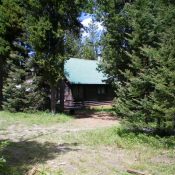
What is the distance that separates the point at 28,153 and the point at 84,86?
29.4 metres

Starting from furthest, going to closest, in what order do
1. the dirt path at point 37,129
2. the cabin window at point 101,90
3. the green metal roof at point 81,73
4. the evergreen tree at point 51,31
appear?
the cabin window at point 101,90, the green metal roof at point 81,73, the evergreen tree at point 51,31, the dirt path at point 37,129

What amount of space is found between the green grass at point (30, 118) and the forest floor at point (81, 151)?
5.67ft

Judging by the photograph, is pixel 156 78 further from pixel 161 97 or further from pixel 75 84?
pixel 75 84

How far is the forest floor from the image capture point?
12336mm

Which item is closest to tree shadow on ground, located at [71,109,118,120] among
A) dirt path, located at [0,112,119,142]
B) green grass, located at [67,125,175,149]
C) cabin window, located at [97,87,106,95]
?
dirt path, located at [0,112,119,142]

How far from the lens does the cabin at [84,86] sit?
41.8 meters

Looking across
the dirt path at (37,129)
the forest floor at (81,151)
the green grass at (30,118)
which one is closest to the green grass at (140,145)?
the forest floor at (81,151)

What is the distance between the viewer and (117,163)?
13.3m

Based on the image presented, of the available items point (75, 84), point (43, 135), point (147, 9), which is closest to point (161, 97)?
point (43, 135)

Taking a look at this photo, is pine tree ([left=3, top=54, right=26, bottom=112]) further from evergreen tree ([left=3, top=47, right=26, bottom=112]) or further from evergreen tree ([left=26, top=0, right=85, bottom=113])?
Answer: evergreen tree ([left=26, top=0, right=85, bottom=113])

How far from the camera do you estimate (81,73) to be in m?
44.4

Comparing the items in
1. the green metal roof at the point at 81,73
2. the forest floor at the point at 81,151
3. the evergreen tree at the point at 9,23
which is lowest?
the forest floor at the point at 81,151

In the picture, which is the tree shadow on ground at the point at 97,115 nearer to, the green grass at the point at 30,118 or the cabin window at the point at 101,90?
the green grass at the point at 30,118

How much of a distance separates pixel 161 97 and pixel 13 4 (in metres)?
18.1
